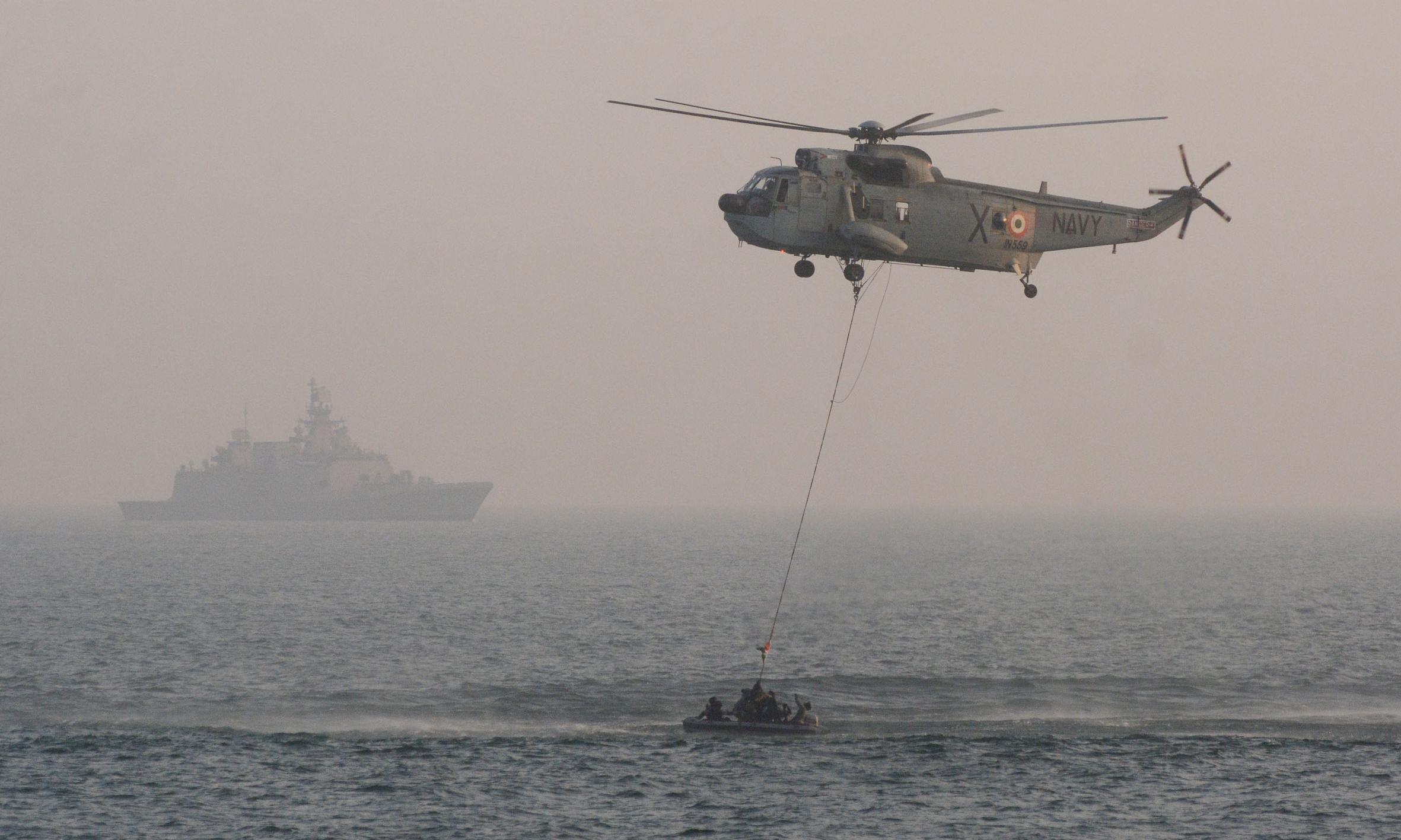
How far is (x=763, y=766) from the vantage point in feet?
163

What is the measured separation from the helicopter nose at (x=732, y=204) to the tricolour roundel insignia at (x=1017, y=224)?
9.01 metres

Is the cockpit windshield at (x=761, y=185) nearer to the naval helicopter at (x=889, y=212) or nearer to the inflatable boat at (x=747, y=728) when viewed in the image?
the naval helicopter at (x=889, y=212)

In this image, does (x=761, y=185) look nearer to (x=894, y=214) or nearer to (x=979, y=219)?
(x=894, y=214)

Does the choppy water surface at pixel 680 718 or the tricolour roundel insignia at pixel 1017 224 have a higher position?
the tricolour roundel insignia at pixel 1017 224

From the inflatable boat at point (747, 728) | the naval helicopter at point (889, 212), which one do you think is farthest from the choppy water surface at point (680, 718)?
the naval helicopter at point (889, 212)

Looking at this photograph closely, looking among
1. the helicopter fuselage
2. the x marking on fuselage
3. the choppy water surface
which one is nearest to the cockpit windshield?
the helicopter fuselage

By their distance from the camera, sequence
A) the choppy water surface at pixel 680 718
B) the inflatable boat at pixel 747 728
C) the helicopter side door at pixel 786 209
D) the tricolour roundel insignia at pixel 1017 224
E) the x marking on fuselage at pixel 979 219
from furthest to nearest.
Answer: the inflatable boat at pixel 747 728 < the choppy water surface at pixel 680 718 < the tricolour roundel insignia at pixel 1017 224 < the x marking on fuselage at pixel 979 219 < the helicopter side door at pixel 786 209

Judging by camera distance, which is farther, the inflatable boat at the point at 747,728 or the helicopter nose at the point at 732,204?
the inflatable boat at the point at 747,728

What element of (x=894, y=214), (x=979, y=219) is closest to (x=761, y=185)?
(x=894, y=214)

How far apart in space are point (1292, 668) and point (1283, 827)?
3281 cm

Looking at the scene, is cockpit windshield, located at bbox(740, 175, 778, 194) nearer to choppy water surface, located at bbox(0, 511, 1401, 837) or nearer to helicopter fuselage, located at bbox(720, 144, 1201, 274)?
helicopter fuselage, located at bbox(720, 144, 1201, 274)

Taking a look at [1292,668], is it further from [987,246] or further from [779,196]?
[779,196]

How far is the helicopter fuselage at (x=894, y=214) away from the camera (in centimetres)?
3781

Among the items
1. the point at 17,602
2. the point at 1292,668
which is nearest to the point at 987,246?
the point at 1292,668
